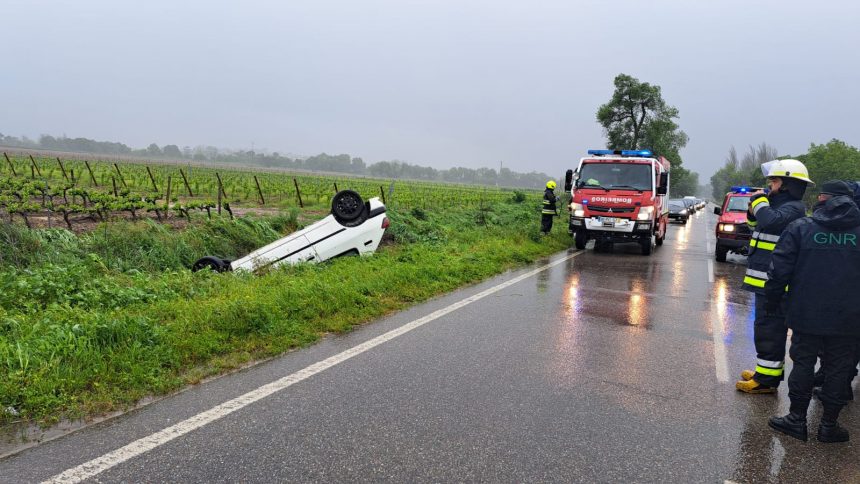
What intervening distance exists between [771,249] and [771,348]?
824 millimetres

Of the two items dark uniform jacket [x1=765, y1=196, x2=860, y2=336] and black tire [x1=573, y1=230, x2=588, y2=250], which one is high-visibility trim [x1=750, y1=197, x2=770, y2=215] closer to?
A: dark uniform jacket [x1=765, y1=196, x2=860, y2=336]

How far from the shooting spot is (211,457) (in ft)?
9.82

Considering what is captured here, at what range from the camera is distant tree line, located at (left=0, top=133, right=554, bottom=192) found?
156m

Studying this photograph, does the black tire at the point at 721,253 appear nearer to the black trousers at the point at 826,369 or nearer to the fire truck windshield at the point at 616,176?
the fire truck windshield at the point at 616,176

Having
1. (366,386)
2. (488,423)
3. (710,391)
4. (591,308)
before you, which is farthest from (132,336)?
(591,308)

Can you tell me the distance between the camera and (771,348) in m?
4.27

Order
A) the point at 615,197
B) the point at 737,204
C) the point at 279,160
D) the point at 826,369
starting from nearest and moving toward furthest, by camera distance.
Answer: the point at 826,369 < the point at 615,197 < the point at 737,204 < the point at 279,160

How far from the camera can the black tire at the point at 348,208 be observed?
9.14 metres

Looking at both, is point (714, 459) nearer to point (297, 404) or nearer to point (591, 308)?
point (297, 404)

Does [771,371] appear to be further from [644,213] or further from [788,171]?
[644,213]

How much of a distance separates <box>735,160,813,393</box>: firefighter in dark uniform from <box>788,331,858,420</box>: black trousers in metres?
0.45

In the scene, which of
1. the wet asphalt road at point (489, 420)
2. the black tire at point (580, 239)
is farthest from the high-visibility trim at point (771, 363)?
the black tire at point (580, 239)

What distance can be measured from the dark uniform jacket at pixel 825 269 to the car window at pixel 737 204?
1102 cm

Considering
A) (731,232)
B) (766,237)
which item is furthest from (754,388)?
(731,232)
